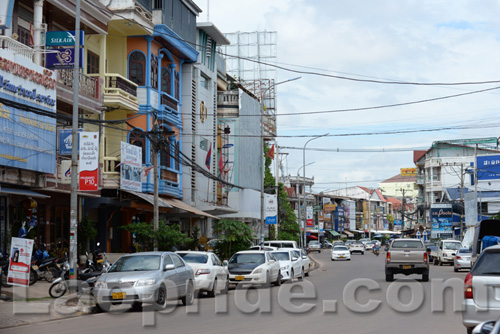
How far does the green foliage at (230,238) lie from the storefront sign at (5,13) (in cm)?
1759

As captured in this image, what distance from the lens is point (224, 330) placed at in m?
14.1

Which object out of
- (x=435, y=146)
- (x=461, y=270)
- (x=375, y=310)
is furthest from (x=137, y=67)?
(x=435, y=146)

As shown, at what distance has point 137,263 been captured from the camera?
19594mm

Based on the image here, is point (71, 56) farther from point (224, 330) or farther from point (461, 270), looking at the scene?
point (461, 270)

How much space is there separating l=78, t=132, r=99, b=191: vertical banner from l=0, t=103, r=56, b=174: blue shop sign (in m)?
2.07

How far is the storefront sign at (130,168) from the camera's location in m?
30.9

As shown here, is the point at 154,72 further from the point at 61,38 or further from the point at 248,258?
the point at 248,258

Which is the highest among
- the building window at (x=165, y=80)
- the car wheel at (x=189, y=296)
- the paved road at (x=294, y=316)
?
the building window at (x=165, y=80)

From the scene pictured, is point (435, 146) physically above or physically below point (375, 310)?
above

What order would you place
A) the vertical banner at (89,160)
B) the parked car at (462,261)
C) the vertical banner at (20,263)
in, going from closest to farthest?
the vertical banner at (20,263)
the vertical banner at (89,160)
the parked car at (462,261)

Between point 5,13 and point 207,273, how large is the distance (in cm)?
1047

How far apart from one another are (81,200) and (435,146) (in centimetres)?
7943

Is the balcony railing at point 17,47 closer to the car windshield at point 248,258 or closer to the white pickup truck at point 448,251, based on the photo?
the car windshield at point 248,258

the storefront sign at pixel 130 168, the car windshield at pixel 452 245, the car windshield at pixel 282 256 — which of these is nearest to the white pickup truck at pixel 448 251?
the car windshield at pixel 452 245
